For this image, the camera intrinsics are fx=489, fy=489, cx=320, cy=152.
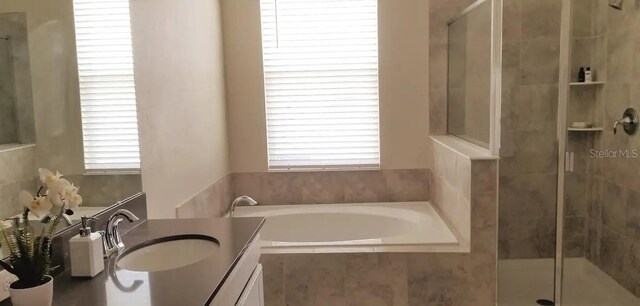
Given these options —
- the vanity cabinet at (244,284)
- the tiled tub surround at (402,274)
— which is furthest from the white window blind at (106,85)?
the tiled tub surround at (402,274)

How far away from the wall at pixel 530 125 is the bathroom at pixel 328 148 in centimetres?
1

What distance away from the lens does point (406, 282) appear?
279cm

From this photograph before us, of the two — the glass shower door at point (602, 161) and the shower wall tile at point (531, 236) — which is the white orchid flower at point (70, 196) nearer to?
the shower wall tile at point (531, 236)

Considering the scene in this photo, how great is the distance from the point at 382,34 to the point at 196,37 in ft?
4.58

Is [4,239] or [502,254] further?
[502,254]

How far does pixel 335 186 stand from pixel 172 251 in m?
2.12

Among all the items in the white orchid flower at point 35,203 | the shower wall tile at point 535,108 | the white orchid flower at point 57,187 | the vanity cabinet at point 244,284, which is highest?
the shower wall tile at point 535,108

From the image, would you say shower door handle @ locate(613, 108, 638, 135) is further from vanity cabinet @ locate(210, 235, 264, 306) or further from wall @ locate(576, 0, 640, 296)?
vanity cabinet @ locate(210, 235, 264, 306)

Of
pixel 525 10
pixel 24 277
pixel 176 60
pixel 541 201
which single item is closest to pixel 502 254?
pixel 541 201

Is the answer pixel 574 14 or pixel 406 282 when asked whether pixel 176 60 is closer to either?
pixel 406 282

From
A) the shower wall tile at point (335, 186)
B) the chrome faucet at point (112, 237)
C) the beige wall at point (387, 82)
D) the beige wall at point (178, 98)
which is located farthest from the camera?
the shower wall tile at point (335, 186)

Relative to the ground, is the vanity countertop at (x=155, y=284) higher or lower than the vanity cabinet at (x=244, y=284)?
higher

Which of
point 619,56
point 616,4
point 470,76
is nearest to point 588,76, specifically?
point 619,56

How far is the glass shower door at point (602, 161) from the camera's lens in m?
3.00
